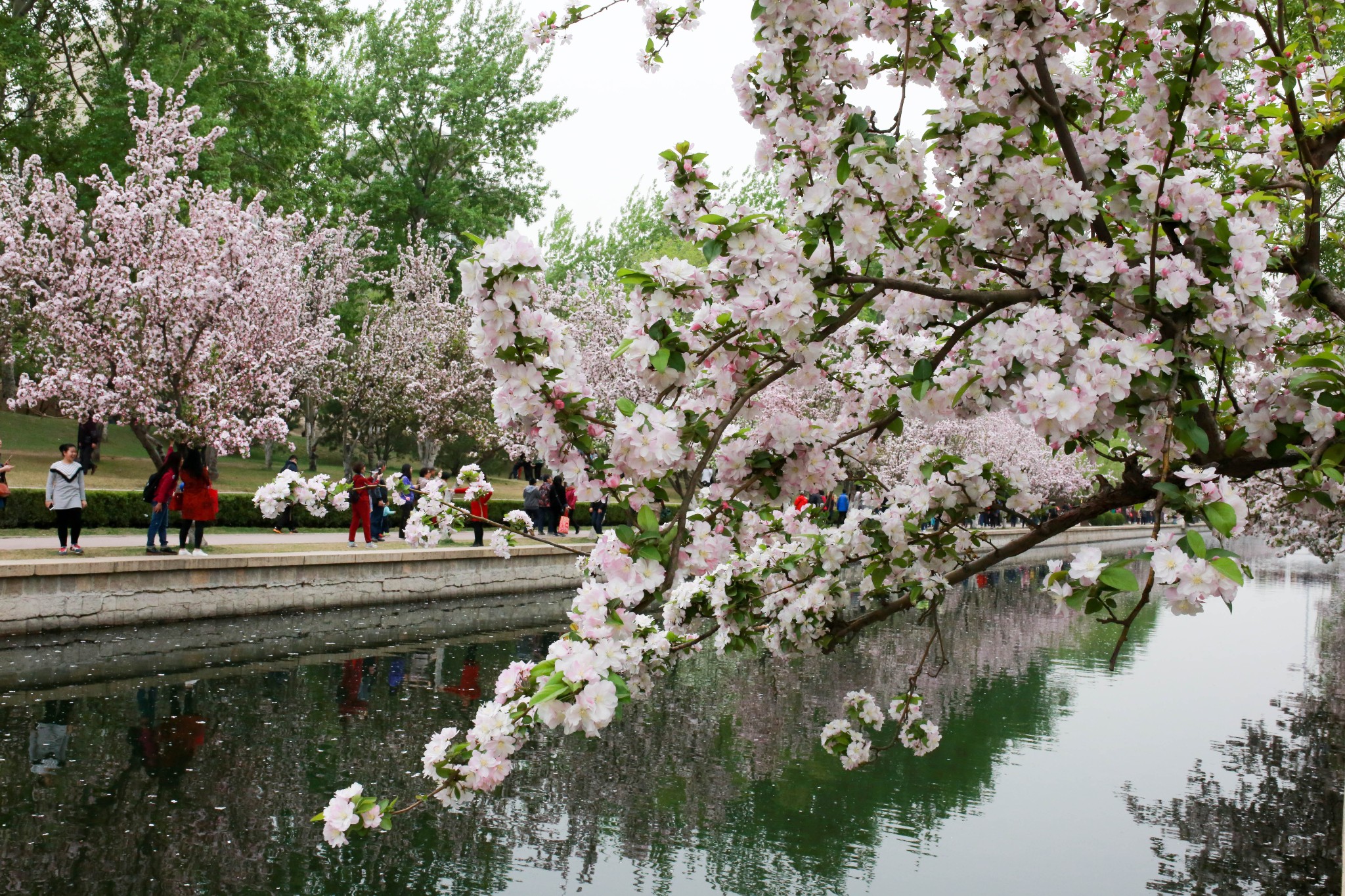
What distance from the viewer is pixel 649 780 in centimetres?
852

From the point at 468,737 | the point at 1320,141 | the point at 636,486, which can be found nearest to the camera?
the point at 468,737

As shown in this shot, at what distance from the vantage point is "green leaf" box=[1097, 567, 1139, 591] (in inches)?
114

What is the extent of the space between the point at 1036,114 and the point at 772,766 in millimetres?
6692

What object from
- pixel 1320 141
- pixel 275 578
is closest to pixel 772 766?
pixel 1320 141

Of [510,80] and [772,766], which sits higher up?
[510,80]

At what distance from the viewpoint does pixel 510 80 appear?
42844 mm

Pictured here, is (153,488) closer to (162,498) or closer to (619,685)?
(162,498)

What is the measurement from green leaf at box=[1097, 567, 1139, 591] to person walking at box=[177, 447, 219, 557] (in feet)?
44.8

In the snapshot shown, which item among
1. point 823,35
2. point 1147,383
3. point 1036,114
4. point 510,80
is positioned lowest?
point 1147,383

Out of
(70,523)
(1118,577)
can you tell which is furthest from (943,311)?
(70,523)

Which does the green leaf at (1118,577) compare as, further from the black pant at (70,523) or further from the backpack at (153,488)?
the backpack at (153,488)

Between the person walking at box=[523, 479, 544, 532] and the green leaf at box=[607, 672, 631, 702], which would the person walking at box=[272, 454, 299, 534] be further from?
the green leaf at box=[607, 672, 631, 702]

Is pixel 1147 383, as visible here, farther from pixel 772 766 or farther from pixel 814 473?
pixel 772 766

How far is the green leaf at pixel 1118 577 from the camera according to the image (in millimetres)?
2908
